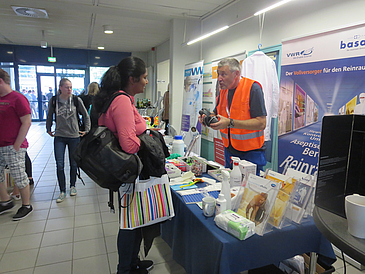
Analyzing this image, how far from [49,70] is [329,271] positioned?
12.2 metres

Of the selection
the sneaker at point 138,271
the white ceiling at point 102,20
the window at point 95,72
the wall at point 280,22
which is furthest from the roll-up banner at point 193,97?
the window at point 95,72

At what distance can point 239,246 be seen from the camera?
1.33m

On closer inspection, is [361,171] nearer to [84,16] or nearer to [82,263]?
[82,263]

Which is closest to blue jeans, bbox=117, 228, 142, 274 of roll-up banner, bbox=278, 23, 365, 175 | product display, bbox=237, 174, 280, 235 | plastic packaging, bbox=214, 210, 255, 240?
plastic packaging, bbox=214, 210, 255, 240

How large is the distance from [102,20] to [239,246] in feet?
19.1

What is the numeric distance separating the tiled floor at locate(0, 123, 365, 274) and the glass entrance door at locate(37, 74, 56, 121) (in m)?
8.81

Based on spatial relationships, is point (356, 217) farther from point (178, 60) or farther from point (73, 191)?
point (178, 60)

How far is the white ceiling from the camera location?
4359 millimetres

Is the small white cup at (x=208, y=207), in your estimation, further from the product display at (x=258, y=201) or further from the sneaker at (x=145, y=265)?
the sneaker at (x=145, y=265)

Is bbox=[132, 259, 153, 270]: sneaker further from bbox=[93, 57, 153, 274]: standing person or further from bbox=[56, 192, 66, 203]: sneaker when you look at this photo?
bbox=[56, 192, 66, 203]: sneaker

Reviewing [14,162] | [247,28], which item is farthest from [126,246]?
[247,28]

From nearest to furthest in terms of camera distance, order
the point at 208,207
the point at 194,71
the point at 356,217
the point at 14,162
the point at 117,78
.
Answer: the point at 356,217
the point at 208,207
the point at 117,78
the point at 14,162
the point at 194,71

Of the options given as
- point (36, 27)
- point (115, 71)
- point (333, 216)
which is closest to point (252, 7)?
point (115, 71)

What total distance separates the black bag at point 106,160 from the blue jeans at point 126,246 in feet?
1.44
